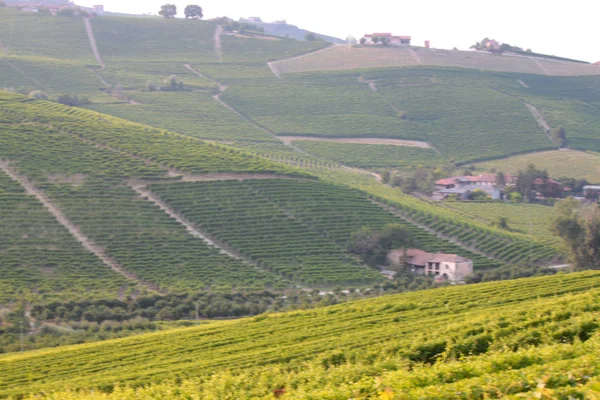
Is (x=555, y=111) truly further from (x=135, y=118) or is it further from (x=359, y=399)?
(x=359, y=399)

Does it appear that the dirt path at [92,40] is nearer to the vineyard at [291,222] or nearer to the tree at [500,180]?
the tree at [500,180]

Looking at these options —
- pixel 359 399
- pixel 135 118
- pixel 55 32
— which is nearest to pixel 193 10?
pixel 55 32

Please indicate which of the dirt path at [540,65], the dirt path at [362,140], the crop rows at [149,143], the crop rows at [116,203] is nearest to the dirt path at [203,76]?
the dirt path at [362,140]

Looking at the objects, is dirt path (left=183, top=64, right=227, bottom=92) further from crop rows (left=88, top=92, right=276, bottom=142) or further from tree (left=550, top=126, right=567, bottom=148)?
tree (left=550, top=126, right=567, bottom=148)

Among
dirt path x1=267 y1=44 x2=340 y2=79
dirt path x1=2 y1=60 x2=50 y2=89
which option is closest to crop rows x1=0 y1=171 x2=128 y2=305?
dirt path x1=2 y1=60 x2=50 y2=89

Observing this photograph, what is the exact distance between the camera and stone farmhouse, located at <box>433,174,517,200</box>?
7731 cm

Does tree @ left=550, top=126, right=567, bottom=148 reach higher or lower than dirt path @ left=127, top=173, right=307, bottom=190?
higher

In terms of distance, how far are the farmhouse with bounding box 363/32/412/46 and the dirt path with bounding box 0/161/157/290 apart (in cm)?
9206

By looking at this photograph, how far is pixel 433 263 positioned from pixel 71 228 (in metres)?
21.1

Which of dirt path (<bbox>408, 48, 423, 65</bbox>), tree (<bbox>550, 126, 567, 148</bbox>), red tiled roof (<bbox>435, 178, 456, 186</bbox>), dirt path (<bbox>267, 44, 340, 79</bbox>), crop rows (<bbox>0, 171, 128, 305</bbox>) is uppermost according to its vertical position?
dirt path (<bbox>408, 48, 423, 65</bbox>)

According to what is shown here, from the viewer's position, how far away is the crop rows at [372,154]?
88.1m

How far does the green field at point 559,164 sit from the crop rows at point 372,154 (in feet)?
21.2

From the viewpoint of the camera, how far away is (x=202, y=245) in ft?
155

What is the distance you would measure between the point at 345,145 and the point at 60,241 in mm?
53353
